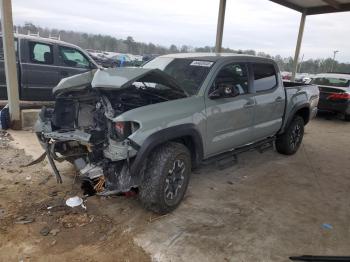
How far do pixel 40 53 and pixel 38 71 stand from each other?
17.0 inches

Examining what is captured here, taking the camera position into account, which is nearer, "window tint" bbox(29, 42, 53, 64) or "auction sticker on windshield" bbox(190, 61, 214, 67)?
"auction sticker on windshield" bbox(190, 61, 214, 67)

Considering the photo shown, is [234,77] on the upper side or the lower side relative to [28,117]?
A: upper

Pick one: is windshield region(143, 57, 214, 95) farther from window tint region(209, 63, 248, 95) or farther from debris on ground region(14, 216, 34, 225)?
debris on ground region(14, 216, 34, 225)

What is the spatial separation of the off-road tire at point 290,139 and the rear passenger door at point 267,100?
1.83 ft

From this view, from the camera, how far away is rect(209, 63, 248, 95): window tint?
15.5ft

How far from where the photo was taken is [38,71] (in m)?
8.09

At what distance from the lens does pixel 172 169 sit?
397cm

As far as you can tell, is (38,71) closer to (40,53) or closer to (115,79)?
(40,53)

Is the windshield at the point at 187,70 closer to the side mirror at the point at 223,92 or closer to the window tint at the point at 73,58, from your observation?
the side mirror at the point at 223,92

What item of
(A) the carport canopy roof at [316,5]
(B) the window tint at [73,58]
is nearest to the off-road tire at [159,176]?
(B) the window tint at [73,58]

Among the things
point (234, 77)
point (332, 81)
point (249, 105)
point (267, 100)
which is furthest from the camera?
point (332, 81)

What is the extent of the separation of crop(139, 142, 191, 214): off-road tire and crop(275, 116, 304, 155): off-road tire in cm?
326

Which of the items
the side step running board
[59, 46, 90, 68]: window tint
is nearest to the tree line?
[59, 46, 90, 68]: window tint

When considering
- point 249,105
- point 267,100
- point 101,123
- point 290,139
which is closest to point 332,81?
point 290,139
